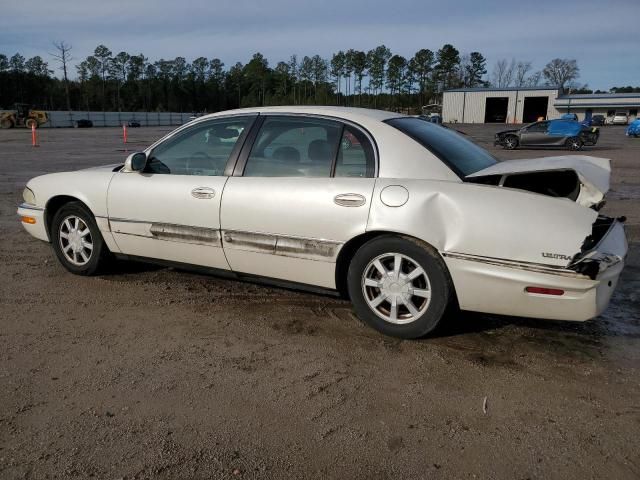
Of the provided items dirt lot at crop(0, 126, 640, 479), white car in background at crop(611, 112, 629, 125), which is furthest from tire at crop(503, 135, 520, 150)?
white car in background at crop(611, 112, 629, 125)

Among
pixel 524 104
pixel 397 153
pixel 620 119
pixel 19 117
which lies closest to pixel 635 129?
pixel 620 119

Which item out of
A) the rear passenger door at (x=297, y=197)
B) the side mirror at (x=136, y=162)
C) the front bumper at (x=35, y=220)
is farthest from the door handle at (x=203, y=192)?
the front bumper at (x=35, y=220)

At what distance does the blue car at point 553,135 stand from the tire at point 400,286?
23.3m

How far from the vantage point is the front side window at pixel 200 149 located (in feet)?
14.4

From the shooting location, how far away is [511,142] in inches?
991

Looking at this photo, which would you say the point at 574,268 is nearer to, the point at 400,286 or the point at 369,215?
the point at 400,286

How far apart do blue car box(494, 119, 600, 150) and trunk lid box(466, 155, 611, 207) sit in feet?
72.9

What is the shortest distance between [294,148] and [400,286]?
52.4 inches

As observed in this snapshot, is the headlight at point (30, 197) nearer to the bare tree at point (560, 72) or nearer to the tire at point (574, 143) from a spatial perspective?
the tire at point (574, 143)

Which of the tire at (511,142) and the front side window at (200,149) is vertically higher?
the front side window at (200,149)

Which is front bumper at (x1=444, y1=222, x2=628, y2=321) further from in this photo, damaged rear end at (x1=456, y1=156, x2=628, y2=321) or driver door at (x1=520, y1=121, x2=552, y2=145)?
driver door at (x1=520, y1=121, x2=552, y2=145)

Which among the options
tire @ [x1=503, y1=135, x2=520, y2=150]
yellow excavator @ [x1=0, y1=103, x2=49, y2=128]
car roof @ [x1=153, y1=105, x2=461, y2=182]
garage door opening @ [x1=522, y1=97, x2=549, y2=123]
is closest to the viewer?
car roof @ [x1=153, y1=105, x2=461, y2=182]

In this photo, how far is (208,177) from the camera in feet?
14.2

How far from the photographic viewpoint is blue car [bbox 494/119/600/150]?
24.4 meters
